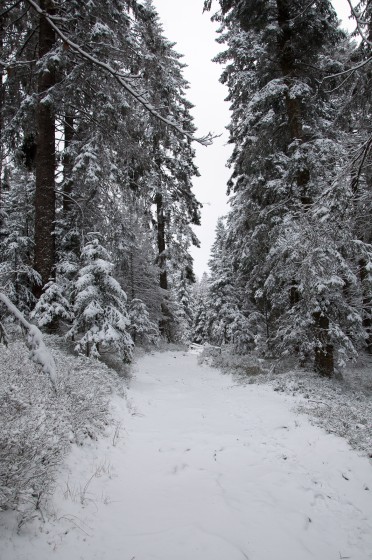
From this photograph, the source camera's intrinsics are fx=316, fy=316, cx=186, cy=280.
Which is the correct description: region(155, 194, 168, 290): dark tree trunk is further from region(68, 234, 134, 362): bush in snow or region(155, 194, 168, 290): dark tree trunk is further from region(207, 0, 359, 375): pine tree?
region(68, 234, 134, 362): bush in snow

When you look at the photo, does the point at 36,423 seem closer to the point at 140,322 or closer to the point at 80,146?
the point at 80,146

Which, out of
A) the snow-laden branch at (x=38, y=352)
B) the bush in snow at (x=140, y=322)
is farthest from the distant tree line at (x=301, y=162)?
the bush in snow at (x=140, y=322)

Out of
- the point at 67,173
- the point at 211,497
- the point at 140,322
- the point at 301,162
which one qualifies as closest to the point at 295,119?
the point at 301,162

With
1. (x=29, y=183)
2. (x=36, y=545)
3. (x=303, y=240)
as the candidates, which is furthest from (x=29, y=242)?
(x=36, y=545)

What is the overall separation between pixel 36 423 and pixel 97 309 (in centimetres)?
482

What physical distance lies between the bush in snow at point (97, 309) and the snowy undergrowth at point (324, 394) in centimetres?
445

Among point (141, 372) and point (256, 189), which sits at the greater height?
point (256, 189)

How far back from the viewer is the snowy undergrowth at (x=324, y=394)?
564cm

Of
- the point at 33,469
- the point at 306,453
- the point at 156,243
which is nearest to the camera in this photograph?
the point at 33,469

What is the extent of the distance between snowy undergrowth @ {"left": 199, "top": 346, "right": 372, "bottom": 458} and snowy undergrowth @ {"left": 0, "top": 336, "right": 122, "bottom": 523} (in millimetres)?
4146

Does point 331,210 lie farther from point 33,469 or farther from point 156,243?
point 156,243

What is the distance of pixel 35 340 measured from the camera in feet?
6.81

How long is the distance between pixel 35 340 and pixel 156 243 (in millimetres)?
18860

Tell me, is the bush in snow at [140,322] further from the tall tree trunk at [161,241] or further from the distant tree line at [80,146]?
the distant tree line at [80,146]
